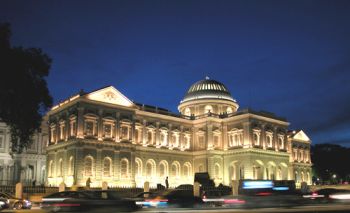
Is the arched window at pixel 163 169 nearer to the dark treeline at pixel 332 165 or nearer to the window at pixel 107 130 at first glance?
the window at pixel 107 130

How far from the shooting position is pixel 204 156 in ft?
216

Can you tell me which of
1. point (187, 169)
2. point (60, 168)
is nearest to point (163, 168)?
point (187, 169)

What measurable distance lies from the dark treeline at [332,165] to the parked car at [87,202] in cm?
8383

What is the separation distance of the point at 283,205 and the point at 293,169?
60609mm

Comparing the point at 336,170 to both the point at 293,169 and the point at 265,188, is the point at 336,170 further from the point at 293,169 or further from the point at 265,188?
the point at 265,188

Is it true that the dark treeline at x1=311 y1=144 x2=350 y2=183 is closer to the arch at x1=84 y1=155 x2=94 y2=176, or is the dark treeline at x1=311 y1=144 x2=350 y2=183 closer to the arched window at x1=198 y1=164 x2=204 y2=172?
the arched window at x1=198 y1=164 x2=204 y2=172

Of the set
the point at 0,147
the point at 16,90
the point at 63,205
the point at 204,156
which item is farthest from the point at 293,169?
the point at 63,205

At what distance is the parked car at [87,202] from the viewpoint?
61.2 ft

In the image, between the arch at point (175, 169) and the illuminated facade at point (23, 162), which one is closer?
the illuminated facade at point (23, 162)

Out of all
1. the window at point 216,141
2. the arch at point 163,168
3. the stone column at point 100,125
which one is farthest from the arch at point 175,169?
the stone column at point 100,125

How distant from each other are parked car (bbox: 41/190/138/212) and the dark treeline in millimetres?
83834

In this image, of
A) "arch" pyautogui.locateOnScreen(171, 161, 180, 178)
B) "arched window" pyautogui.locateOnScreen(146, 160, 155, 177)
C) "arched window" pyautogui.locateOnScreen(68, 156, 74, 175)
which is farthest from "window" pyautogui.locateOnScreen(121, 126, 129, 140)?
"arch" pyautogui.locateOnScreen(171, 161, 180, 178)

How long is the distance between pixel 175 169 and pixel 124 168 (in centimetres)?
1177

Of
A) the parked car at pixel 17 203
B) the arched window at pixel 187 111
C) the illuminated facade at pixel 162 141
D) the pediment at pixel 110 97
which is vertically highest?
the arched window at pixel 187 111
